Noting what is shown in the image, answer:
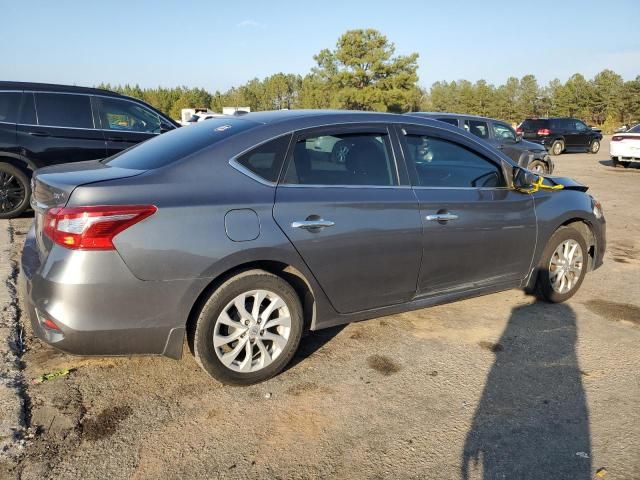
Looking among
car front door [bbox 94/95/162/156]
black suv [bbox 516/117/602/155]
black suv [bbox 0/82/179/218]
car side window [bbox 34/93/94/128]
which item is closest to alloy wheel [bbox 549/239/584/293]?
car front door [bbox 94/95/162/156]

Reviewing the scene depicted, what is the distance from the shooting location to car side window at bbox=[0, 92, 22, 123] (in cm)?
715

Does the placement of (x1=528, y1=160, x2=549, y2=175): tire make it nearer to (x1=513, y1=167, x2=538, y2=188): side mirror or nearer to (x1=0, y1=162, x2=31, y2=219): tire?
(x1=513, y1=167, x2=538, y2=188): side mirror

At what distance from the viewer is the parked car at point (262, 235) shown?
2748 mm

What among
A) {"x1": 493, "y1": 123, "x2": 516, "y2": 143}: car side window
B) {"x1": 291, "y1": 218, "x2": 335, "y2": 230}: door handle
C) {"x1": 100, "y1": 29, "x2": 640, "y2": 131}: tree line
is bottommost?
{"x1": 291, "y1": 218, "x2": 335, "y2": 230}: door handle

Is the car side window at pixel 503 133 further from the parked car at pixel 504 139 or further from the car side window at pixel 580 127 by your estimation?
the car side window at pixel 580 127

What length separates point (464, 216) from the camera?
3.88 m

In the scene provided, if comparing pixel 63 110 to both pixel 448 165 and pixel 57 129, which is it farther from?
pixel 448 165

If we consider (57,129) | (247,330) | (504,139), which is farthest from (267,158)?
(504,139)

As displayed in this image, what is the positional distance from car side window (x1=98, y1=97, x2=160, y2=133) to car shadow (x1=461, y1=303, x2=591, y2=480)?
242 inches

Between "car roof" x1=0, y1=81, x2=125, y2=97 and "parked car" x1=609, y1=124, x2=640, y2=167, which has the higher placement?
"car roof" x1=0, y1=81, x2=125, y2=97

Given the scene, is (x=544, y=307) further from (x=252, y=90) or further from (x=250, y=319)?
(x=252, y=90)

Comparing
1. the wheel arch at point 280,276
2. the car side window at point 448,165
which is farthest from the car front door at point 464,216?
the wheel arch at point 280,276

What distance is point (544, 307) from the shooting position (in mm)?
4641

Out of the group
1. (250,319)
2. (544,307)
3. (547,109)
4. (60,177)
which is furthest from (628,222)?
(547,109)
